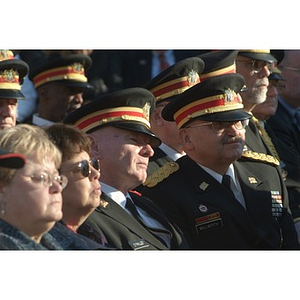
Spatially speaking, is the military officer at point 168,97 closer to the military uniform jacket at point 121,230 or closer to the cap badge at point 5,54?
the military uniform jacket at point 121,230

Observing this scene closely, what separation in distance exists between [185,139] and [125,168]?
2.13 feet

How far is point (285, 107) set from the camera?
8586 mm

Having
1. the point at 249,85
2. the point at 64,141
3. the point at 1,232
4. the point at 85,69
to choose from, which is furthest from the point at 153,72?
the point at 1,232

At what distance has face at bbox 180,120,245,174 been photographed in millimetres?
6418

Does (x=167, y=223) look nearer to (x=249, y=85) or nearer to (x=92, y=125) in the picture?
(x=92, y=125)

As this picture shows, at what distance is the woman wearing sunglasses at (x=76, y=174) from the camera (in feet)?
17.2

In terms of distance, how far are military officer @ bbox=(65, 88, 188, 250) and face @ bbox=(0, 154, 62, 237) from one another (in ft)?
3.04

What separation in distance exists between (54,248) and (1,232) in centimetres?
31

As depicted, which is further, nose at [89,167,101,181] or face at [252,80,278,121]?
face at [252,80,278,121]

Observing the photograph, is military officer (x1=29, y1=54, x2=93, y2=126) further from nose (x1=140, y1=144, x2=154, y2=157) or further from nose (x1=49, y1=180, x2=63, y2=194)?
nose (x1=49, y1=180, x2=63, y2=194)

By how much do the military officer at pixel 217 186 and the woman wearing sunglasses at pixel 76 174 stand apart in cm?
96

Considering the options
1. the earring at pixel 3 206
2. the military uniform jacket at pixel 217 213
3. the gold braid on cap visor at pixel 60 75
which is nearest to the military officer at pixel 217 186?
the military uniform jacket at pixel 217 213

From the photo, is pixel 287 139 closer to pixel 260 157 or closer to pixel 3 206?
pixel 260 157

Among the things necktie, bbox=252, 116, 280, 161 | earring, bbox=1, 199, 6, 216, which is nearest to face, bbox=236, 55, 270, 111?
necktie, bbox=252, 116, 280, 161
